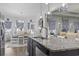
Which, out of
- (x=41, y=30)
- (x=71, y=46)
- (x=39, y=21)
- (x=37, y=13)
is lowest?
(x=71, y=46)

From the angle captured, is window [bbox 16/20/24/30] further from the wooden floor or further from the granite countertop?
the granite countertop

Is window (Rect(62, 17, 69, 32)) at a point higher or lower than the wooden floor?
higher

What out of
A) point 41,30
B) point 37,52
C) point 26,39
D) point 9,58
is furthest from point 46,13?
point 9,58

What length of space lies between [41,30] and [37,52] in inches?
14.2

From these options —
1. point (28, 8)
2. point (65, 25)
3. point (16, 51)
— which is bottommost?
point (16, 51)

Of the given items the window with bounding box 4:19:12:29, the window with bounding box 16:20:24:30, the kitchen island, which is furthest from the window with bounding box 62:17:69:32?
the window with bounding box 4:19:12:29

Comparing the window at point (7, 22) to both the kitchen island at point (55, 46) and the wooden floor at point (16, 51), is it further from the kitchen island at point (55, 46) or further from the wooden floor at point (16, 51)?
the kitchen island at point (55, 46)

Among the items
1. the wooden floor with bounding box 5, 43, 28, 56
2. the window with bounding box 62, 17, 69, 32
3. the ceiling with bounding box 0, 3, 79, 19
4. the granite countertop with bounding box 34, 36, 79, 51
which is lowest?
the wooden floor with bounding box 5, 43, 28, 56

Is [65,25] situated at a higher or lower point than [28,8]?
lower

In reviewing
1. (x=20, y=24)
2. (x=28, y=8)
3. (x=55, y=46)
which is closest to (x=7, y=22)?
(x=20, y=24)

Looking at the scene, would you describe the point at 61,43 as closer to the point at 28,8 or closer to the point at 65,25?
the point at 65,25

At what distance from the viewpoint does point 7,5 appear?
5.66 feet

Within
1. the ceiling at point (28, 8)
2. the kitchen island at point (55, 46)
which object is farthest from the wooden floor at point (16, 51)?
the ceiling at point (28, 8)

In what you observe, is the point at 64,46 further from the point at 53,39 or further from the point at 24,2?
the point at 24,2
